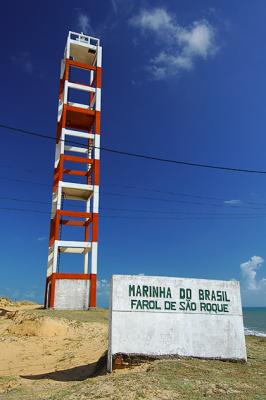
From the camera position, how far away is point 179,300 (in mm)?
14789

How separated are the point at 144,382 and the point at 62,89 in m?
42.1

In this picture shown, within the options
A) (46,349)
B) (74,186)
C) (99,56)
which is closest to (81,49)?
(99,56)

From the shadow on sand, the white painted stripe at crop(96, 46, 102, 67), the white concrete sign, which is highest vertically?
the white painted stripe at crop(96, 46, 102, 67)

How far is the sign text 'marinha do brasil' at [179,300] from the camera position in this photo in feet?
46.8

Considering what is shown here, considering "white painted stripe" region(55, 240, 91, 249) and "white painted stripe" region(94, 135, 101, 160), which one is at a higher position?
"white painted stripe" region(94, 135, 101, 160)

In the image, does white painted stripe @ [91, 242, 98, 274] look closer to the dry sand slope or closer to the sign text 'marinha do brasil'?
the dry sand slope

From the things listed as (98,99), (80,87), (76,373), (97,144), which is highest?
(80,87)

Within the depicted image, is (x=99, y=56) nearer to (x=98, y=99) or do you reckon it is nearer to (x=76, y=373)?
(x=98, y=99)

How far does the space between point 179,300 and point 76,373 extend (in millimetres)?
5709

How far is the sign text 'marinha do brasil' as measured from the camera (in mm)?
14273

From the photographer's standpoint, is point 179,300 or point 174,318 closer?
point 174,318

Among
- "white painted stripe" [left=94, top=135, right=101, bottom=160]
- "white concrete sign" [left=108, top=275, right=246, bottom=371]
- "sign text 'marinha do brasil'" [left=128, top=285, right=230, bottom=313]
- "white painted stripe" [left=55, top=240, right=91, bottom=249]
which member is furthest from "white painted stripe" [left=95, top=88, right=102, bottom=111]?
"sign text 'marinha do brasil'" [left=128, top=285, right=230, bottom=313]

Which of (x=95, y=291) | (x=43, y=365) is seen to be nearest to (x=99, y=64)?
(x=95, y=291)

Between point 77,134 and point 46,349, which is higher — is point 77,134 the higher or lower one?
the higher one
